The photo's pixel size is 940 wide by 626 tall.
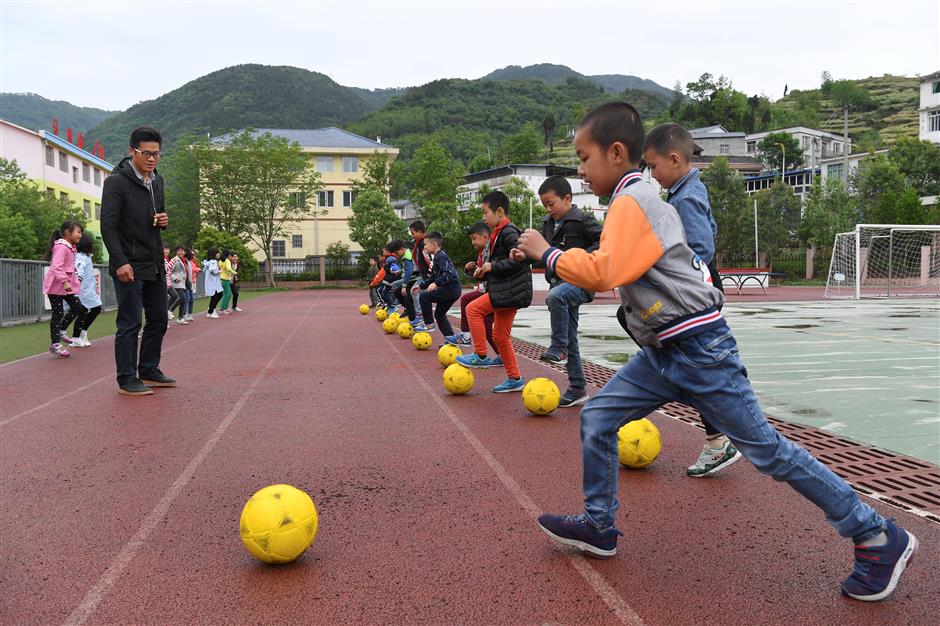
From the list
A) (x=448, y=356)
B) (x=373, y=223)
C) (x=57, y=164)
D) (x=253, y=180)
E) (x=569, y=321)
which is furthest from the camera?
(x=57, y=164)

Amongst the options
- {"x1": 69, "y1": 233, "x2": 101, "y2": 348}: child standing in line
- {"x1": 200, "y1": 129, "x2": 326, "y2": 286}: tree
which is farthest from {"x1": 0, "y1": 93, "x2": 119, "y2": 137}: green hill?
{"x1": 69, "y1": 233, "x2": 101, "y2": 348}: child standing in line

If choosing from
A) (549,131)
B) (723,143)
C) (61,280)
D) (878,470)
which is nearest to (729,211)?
(61,280)

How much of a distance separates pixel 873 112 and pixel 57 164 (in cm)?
15208

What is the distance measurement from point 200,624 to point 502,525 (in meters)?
1.50

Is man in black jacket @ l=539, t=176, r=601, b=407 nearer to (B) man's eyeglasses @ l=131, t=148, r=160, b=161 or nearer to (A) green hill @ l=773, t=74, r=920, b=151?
(B) man's eyeglasses @ l=131, t=148, r=160, b=161

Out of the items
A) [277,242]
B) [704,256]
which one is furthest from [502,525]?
[277,242]

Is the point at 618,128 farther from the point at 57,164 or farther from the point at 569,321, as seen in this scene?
the point at 57,164

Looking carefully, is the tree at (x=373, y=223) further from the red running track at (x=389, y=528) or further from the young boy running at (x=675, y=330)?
the young boy running at (x=675, y=330)

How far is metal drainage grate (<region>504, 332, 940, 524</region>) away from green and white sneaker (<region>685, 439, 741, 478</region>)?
653mm

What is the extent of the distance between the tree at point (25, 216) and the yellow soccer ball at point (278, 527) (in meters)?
29.8

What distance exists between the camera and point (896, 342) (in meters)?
11.5

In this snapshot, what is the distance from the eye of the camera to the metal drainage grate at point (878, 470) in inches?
151

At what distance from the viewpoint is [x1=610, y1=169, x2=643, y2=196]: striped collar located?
2816 mm

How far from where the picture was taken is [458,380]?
707 centimetres
